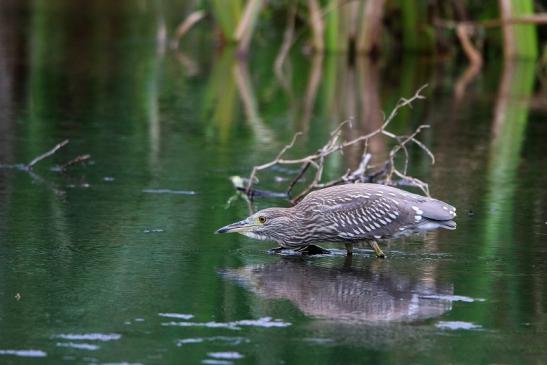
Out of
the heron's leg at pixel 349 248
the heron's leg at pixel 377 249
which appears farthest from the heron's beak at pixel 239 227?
the heron's leg at pixel 377 249

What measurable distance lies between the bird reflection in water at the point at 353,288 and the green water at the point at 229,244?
0.02 metres

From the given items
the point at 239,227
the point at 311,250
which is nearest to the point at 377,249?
the point at 311,250

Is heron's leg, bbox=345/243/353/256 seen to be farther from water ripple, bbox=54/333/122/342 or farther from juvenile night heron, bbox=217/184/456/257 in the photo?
water ripple, bbox=54/333/122/342

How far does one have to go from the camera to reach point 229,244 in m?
9.28

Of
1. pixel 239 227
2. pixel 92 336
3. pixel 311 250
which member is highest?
pixel 239 227

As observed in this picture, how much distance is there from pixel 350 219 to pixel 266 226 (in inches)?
22.7

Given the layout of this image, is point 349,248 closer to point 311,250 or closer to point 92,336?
point 311,250

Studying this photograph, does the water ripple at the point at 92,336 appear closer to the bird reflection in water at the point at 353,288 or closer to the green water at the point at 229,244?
the green water at the point at 229,244

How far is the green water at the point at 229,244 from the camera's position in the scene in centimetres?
677

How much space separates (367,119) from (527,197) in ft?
19.6

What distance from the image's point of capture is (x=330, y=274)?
27.5 ft

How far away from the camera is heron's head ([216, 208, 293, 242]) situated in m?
8.84

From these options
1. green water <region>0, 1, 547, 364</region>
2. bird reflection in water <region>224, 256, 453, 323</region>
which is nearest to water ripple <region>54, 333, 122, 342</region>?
green water <region>0, 1, 547, 364</region>

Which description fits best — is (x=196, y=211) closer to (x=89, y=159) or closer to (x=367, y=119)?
(x=89, y=159)
